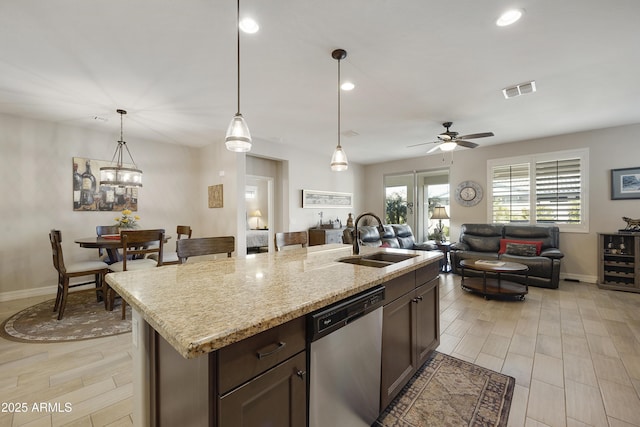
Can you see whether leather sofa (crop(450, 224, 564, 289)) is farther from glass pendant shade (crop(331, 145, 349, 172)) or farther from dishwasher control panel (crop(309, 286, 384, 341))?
dishwasher control panel (crop(309, 286, 384, 341))

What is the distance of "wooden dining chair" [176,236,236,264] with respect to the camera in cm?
199

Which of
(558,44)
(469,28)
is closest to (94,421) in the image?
(469,28)

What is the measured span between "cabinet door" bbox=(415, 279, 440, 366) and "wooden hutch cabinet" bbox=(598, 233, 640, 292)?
13.5 feet

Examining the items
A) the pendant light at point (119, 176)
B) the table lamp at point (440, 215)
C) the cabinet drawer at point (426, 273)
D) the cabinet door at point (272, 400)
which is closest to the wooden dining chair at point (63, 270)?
the pendant light at point (119, 176)

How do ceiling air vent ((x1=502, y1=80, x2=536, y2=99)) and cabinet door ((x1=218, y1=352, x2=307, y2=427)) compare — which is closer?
cabinet door ((x1=218, y1=352, x2=307, y2=427))

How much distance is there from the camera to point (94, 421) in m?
1.61

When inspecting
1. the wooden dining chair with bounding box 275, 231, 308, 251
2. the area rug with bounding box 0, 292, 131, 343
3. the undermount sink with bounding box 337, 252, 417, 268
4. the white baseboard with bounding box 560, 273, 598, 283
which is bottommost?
the area rug with bounding box 0, 292, 131, 343

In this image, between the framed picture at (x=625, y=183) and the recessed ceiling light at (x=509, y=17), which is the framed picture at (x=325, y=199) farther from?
the framed picture at (x=625, y=183)

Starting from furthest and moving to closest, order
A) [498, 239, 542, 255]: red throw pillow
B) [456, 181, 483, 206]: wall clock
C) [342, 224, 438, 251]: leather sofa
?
1. [456, 181, 483, 206]: wall clock
2. [342, 224, 438, 251]: leather sofa
3. [498, 239, 542, 255]: red throw pillow

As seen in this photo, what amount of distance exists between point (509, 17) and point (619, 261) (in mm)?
4682

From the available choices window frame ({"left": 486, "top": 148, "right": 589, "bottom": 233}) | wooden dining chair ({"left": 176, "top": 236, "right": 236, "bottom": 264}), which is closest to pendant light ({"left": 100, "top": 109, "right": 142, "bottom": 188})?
wooden dining chair ({"left": 176, "top": 236, "right": 236, "bottom": 264})

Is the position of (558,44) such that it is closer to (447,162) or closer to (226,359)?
(226,359)

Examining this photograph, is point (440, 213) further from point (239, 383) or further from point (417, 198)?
point (239, 383)

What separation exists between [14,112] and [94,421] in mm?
4511
